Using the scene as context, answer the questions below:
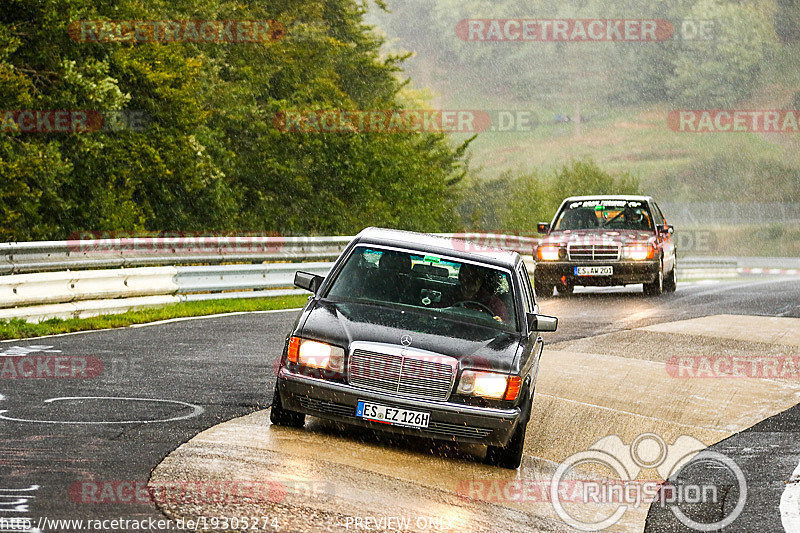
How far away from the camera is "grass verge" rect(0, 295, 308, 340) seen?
1295cm

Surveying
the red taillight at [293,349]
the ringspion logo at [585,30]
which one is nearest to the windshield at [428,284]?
the red taillight at [293,349]

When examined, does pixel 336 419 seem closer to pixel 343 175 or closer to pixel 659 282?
pixel 659 282

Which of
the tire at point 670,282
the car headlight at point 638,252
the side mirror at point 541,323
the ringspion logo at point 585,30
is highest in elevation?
the ringspion logo at point 585,30

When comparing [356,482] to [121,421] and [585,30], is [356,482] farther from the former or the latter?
[585,30]

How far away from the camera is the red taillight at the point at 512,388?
7426mm

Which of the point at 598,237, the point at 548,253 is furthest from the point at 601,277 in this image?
the point at 548,253

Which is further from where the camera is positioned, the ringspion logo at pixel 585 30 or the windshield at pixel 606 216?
the ringspion logo at pixel 585 30

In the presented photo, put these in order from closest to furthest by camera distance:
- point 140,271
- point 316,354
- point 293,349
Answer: point 316,354 < point 293,349 < point 140,271

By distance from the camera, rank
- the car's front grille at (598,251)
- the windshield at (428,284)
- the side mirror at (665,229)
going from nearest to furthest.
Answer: the windshield at (428,284), the car's front grille at (598,251), the side mirror at (665,229)

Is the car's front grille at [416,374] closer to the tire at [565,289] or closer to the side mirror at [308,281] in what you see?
the side mirror at [308,281]

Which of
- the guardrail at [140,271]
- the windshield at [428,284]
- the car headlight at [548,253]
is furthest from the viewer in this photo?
the car headlight at [548,253]

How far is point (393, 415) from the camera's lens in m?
7.29

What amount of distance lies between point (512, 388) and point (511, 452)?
0.44 meters

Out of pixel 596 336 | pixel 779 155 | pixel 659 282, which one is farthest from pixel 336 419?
pixel 779 155
